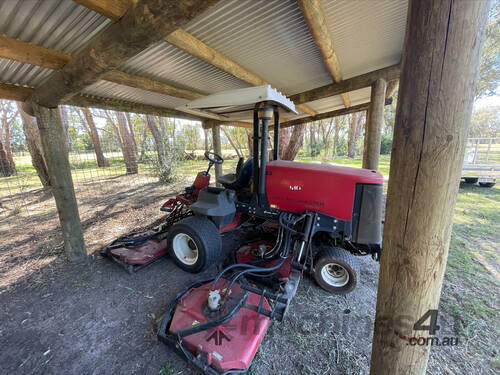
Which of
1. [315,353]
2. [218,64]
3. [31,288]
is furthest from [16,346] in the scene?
[218,64]

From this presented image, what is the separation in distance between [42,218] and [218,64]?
458 centimetres

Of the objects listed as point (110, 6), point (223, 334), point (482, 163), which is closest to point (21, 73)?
point (110, 6)

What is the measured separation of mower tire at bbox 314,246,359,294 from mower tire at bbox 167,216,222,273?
1.03m

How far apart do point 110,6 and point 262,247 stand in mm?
2113

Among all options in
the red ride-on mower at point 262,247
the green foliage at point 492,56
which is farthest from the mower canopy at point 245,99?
the green foliage at point 492,56

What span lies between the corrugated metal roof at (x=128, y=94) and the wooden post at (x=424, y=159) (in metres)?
3.09

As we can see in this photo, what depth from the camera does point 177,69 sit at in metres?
2.51

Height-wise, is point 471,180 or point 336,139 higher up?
point 336,139

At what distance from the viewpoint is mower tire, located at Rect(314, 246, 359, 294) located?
1.93 m

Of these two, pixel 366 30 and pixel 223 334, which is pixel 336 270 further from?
pixel 366 30

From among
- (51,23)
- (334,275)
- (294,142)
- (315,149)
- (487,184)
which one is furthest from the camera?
(315,149)

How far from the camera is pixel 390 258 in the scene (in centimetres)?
91

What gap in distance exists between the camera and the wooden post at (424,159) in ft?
2.26

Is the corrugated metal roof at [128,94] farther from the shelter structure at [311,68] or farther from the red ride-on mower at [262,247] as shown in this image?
the red ride-on mower at [262,247]
